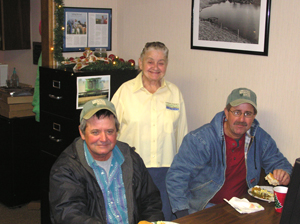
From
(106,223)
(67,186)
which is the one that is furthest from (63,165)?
(106,223)

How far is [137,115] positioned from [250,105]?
2.69ft

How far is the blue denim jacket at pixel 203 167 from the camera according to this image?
2.32m

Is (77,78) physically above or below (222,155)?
above

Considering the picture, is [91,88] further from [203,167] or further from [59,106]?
[203,167]

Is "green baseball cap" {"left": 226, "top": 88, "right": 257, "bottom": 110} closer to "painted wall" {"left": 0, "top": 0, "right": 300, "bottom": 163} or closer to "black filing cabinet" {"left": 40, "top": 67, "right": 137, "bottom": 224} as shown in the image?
"painted wall" {"left": 0, "top": 0, "right": 300, "bottom": 163}

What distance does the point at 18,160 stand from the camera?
3869mm

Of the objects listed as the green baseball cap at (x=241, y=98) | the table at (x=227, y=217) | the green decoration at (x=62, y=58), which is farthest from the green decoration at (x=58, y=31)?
the table at (x=227, y=217)

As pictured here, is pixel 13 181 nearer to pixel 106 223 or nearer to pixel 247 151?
pixel 106 223

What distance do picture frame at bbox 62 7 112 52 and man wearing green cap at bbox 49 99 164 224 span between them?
1738mm

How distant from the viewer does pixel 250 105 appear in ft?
7.58

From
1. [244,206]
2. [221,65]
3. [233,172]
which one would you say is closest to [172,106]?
[221,65]

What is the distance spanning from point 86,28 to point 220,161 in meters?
2.02

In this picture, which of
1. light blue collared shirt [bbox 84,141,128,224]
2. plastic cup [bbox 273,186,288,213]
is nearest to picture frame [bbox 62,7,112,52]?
light blue collared shirt [bbox 84,141,128,224]

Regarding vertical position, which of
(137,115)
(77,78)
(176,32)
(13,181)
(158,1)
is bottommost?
(13,181)
